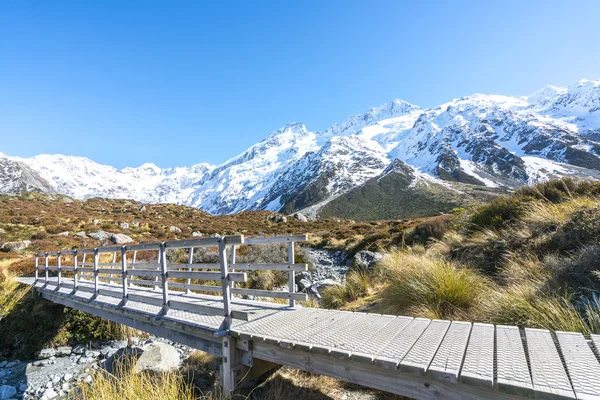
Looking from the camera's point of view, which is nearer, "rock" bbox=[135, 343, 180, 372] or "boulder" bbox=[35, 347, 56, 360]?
"rock" bbox=[135, 343, 180, 372]

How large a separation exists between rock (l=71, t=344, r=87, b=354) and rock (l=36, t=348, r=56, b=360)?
0.50 m

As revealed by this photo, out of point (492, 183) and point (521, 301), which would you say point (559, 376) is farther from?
point (492, 183)

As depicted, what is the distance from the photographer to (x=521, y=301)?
4359mm

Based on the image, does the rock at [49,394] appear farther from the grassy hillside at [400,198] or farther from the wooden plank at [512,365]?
the grassy hillside at [400,198]

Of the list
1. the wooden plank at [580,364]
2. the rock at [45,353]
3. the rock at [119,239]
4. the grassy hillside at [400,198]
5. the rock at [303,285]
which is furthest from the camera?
the grassy hillside at [400,198]

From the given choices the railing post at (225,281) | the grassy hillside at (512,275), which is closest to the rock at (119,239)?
the grassy hillside at (512,275)

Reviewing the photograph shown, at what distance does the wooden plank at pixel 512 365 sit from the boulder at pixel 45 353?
11.4m

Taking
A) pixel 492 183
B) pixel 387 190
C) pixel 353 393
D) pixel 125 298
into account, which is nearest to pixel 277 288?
pixel 125 298

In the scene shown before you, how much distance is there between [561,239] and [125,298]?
9.70m

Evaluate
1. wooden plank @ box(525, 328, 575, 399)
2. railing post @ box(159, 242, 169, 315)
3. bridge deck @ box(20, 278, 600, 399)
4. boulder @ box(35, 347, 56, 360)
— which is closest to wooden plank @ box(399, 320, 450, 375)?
bridge deck @ box(20, 278, 600, 399)

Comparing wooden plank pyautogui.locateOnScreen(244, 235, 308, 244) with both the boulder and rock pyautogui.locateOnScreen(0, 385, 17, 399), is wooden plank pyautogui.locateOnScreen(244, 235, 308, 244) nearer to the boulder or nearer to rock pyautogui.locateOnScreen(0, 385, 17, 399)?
rock pyautogui.locateOnScreen(0, 385, 17, 399)

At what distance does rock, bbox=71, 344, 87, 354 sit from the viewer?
8.91 metres

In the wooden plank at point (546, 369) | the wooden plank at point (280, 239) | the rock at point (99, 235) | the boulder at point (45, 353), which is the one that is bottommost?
the boulder at point (45, 353)

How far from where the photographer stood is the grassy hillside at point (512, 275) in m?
4.28
